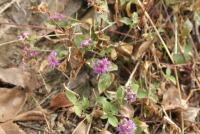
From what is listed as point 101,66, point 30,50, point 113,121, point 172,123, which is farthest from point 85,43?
point 172,123

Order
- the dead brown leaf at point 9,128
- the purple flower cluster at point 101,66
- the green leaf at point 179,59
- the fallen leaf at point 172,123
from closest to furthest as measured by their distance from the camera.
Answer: the dead brown leaf at point 9,128 < the purple flower cluster at point 101,66 < the fallen leaf at point 172,123 < the green leaf at point 179,59

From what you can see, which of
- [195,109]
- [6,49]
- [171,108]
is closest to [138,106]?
[171,108]

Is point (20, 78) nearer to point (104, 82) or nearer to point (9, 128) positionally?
point (9, 128)

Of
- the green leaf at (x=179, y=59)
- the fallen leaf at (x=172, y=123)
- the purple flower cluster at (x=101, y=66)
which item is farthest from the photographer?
the green leaf at (x=179, y=59)

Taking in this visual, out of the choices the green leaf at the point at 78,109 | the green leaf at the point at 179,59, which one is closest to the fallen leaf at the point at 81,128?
the green leaf at the point at 78,109

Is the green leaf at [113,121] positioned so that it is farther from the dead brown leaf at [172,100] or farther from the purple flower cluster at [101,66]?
the dead brown leaf at [172,100]

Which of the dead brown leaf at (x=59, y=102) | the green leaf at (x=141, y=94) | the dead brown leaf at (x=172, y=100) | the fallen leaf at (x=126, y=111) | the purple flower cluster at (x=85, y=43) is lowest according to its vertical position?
the dead brown leaf at (x=172, y=100)

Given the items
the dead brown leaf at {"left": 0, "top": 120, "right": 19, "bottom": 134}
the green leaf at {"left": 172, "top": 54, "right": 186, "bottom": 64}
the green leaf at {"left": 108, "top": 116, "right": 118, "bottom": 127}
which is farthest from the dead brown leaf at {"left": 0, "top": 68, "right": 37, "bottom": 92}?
the green leaf at {"left": 172, "top": 54, "right": 186, "bottom": 64}
